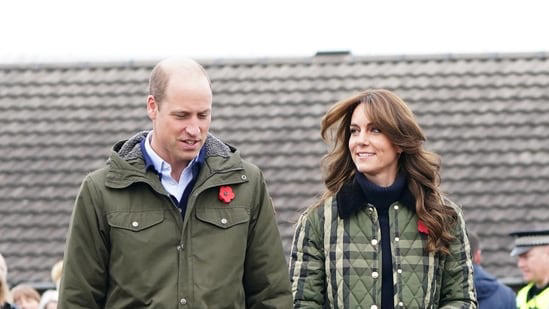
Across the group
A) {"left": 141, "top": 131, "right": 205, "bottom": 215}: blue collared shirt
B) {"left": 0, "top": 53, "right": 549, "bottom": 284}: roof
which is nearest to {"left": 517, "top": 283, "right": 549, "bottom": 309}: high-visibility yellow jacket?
{"left": 141, "top": 131, "right": 205, "bottom": 215}: blue collared shirt

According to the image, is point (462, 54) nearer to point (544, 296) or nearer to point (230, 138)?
point (230, 138)

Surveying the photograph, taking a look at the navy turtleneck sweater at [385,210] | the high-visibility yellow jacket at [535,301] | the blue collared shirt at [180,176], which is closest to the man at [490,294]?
the high-visibility yellow jacket at [535,301]

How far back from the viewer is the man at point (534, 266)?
10227 mm

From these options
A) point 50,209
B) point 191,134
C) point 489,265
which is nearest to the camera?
point 191,134

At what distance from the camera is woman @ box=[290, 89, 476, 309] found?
6449 millimetres

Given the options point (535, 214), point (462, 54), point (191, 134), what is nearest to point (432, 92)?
point (462, 54)

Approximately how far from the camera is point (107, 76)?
19031 mm

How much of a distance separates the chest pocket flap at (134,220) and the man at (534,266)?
16.1 ft

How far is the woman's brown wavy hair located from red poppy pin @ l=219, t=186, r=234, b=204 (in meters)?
0.92

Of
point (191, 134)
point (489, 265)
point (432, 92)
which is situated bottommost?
point (489, 265)

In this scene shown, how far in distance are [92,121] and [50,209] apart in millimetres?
1730

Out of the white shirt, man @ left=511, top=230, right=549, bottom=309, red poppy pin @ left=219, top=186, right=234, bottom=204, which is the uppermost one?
the white shirt

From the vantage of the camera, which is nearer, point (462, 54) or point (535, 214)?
point (535, 214)

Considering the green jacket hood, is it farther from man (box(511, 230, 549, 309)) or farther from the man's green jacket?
A: man (box(511, 230, 549, 309))
